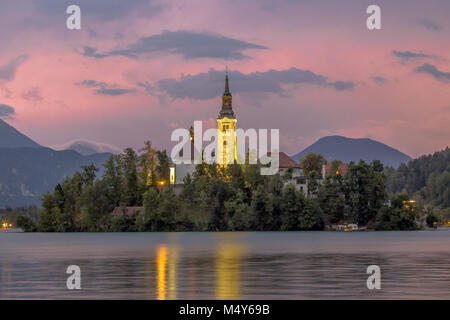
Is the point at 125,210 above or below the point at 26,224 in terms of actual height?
above

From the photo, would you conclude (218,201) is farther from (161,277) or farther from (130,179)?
(161,277)

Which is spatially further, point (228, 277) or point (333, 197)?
point (333, 197)

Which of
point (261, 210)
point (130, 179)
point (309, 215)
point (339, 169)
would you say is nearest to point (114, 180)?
point (130, 179)

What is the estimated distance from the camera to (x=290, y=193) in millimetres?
153000

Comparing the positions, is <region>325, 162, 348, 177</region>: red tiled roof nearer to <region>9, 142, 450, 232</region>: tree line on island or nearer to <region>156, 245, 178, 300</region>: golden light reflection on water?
→ <region>9, 142, 450, 232</region>: tree line on island

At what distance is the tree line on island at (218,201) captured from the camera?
6142 inches

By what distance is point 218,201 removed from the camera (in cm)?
15862

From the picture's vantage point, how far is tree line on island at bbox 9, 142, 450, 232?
15600 centimetres

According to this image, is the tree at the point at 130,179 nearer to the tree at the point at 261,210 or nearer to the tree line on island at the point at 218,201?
the tree line on island at the point at 218,201

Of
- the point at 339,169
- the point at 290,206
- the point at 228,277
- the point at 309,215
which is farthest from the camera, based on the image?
the point at 339,169

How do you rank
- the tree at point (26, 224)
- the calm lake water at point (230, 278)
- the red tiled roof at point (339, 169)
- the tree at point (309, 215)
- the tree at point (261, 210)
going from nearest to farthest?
the calm lake water at point (230, 278), the tree at point (261, 210), the tree at point (309, 215), the red tiled roof at point (339, 169), the tree at point (26, 224)

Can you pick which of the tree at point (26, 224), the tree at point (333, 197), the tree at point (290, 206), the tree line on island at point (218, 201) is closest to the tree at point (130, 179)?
the tree line on island at point (218, 201)

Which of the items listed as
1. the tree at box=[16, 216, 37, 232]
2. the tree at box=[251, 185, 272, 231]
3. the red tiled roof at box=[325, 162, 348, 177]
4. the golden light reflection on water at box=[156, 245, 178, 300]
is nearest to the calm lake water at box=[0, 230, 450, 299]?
the golden light reflection on water at box=[156, 245, 178, 300]
